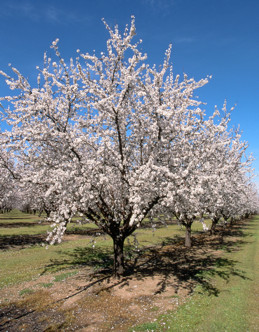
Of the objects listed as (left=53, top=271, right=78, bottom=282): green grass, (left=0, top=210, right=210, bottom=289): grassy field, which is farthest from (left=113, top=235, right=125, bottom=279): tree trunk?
(left=53, top=271, right=78, bottom=282): green grass

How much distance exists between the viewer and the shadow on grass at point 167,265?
14.1 meters

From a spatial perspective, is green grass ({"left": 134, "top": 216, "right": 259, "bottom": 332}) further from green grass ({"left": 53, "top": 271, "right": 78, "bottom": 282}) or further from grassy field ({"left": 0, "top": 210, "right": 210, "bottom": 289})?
green grass ({"left": 53, "top": 271, "right": 78, "bottom": 282})

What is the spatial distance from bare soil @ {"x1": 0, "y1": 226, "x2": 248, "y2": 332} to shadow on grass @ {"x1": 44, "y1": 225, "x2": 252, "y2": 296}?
7 cm

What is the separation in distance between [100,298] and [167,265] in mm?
7615

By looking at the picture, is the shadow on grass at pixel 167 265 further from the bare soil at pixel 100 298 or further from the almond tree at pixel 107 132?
the almond tree at pixel 107 132

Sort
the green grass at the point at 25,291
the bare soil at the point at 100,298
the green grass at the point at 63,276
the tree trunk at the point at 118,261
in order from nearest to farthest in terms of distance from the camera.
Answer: the bare soil at the point at 100,298
the green grass at the point at 25,291
the green grass at the point at 63,276
the tree trunk at the point at 118,261

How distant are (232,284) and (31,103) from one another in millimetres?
16384

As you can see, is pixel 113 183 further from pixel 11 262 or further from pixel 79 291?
pixel 11 262

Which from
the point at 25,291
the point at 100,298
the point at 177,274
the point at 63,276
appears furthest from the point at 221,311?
the point at 25,291

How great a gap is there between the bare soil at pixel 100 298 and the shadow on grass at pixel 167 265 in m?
0.07

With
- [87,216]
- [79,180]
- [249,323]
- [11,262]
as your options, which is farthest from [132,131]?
[11,262]

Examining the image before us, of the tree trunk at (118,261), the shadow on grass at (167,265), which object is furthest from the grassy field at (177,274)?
the tree trunk at (118,261)

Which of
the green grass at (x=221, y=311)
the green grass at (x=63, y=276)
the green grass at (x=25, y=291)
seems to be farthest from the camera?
the green grass at (x=63, y=276)

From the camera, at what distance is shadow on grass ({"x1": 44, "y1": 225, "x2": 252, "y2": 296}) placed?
14.1 meters
